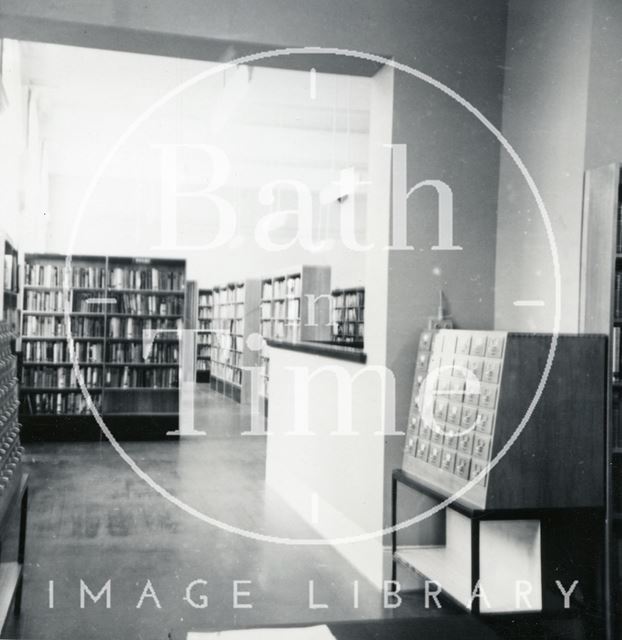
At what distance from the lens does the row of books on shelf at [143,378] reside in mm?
8180

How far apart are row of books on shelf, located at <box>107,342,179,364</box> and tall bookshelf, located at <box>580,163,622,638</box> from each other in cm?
572

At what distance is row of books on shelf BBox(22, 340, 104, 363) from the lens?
816 centimetres

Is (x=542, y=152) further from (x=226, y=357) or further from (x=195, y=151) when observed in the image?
(x=226, y=357)

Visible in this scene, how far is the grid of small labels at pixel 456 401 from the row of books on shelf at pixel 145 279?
16.7ft

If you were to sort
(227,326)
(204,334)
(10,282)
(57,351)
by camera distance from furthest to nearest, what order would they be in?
1. (204,334)
2. (227,326)
3. (57,351)
4. (10,282)

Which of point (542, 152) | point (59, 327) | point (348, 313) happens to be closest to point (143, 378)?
point (59, 327)

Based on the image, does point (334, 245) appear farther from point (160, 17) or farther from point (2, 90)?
point (160, 17)

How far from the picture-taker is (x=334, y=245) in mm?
14234

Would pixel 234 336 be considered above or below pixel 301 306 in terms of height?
below

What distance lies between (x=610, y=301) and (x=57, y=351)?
6.46 m

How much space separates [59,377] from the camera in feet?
26.7

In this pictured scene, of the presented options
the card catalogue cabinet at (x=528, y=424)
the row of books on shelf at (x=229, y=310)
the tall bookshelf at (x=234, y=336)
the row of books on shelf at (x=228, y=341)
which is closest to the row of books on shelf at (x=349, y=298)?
the tall bookshelf at (x=234, y=336)

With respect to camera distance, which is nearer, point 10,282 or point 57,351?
point 10,282

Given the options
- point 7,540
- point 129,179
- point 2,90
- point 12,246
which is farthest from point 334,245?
point 7,540
